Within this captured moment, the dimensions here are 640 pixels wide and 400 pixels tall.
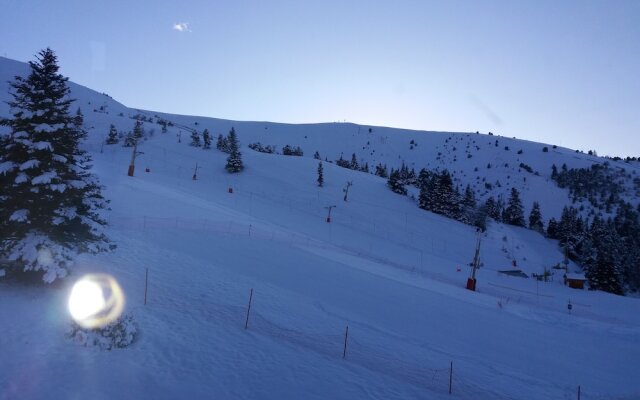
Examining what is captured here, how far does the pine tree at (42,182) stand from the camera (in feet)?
44.6

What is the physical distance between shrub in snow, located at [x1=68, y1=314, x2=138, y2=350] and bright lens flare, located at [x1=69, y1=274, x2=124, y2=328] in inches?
10.9

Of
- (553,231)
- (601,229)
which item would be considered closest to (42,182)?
(601,229)

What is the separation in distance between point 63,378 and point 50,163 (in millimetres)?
8008

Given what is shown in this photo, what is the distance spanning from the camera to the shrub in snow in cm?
1192

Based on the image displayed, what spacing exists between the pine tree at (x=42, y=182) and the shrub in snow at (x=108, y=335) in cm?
261

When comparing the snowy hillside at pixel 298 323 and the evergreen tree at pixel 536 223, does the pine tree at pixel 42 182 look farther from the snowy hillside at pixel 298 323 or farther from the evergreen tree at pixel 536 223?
the evergreen tree at pixel 536 223

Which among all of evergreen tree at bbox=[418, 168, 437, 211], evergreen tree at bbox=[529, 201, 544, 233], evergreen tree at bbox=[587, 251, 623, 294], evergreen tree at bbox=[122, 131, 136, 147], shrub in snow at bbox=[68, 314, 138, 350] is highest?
evergreen tree at bbox=[122, 131, 136, 147]

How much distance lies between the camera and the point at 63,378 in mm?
10172

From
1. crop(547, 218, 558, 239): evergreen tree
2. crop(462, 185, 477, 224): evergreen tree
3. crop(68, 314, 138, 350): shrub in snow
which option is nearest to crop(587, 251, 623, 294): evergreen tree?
crop(462, 185, 477, 224): evergreen tree

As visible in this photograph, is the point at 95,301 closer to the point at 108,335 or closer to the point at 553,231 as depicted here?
the point at 108,335

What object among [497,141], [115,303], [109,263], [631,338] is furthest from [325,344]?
[497,141]

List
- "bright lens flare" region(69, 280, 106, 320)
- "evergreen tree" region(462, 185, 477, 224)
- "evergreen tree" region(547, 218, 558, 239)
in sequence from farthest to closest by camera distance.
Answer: "evergreen tree" region(547, 218, 558, 239) → "evergreen tree" region(462, 185, 477, 224) → "bright lens flare" region(69, 280, 106, 320)

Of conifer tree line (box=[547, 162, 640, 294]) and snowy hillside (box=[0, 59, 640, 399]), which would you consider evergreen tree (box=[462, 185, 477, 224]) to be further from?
snowy hillside (box=[0, 59, 640, 399])

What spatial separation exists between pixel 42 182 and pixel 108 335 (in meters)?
5.87
